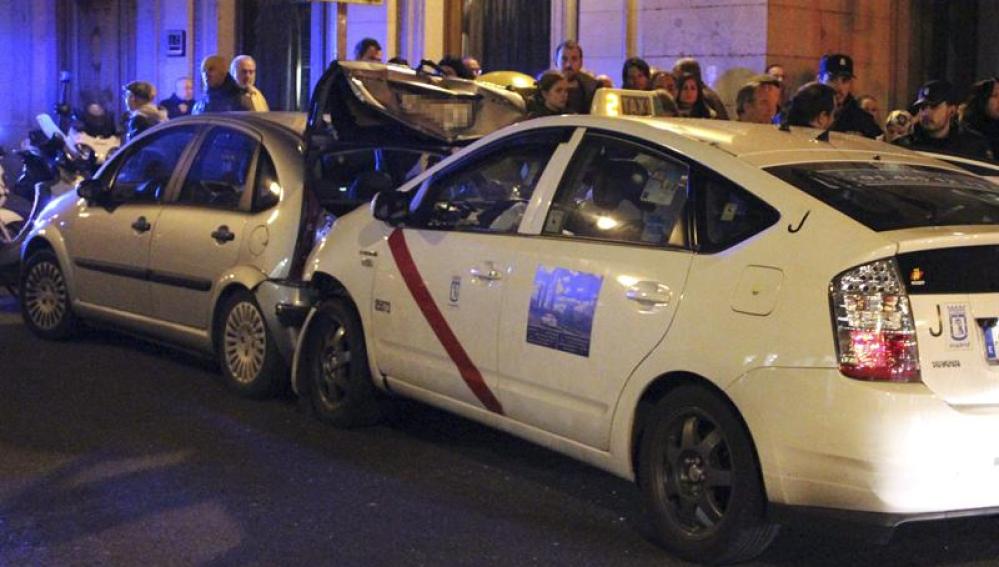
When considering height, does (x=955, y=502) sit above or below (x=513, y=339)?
below

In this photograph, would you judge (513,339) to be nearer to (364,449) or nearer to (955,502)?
(364,449)

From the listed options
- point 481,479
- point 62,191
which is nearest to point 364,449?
point 481,479

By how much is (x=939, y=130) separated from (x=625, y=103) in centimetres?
179

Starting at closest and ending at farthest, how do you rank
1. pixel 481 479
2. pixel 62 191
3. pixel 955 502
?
pixel 955 502, pixel 481 479, pixel 62 191

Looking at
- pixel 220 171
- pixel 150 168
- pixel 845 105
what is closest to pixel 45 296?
pixel 150 168

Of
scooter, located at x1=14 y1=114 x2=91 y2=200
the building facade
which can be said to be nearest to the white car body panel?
the building facade

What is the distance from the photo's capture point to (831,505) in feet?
15.4

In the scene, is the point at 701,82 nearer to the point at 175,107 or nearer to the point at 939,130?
the point at 939,130

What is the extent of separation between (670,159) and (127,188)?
178 inches

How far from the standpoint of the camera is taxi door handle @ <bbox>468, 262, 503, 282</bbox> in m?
6.01

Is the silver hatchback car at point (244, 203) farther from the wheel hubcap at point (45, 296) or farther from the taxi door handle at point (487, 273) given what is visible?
the taxi door handle at point (487, 273)

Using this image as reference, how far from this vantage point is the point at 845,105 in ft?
31.7

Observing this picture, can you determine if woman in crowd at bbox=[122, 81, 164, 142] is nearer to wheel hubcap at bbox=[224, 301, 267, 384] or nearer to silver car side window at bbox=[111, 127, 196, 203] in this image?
silver car side window at bbox=[111, 127, 196, 203]

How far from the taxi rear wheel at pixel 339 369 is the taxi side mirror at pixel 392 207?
547mm
